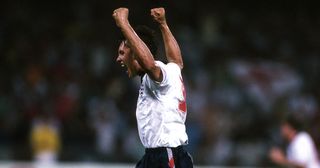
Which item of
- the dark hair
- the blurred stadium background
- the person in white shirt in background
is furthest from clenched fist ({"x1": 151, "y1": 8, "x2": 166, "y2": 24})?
the blurred stadium background

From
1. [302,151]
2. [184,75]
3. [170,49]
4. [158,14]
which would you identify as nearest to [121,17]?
[158,14]

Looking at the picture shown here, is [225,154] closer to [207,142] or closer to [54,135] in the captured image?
[207,142]

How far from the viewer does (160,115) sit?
22.0ft

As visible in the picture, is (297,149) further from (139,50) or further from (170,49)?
(139,50)

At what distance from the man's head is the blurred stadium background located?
6912 mm

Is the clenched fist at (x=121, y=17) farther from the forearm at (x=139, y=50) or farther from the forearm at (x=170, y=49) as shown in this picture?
the forearm at (x=170, y=49)

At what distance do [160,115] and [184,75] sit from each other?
805 cm

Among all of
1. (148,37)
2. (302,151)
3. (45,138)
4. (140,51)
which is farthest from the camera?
(45,138)

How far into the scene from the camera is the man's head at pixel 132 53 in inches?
262

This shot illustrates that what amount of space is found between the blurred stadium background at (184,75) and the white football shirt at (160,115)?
6875mm

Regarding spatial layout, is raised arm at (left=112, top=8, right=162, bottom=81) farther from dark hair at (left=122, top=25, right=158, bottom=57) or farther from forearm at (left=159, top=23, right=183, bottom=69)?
forearm at (left=159, top=23, right=183, bottom=69)

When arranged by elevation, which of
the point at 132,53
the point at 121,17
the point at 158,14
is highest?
the point at 121,17

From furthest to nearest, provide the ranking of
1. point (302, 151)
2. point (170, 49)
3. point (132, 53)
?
point (302, 151) → point (170, 49) → point (132, 53)

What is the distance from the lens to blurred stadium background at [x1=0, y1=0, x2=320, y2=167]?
14.0 m
